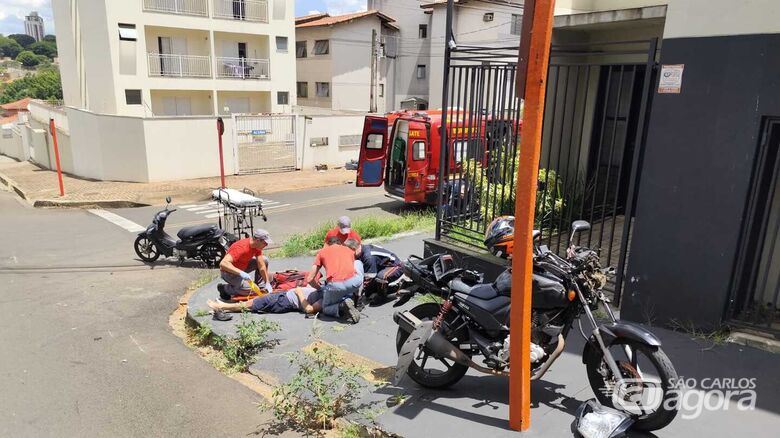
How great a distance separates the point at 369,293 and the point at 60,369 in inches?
139

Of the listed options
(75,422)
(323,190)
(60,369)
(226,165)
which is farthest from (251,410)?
(226,165)

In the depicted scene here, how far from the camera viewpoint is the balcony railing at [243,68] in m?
26.4

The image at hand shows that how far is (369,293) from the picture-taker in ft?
22.7

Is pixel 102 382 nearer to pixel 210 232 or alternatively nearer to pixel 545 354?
pixel 545 354

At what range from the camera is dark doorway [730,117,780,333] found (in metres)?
4.45

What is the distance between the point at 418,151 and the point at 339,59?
2292cm

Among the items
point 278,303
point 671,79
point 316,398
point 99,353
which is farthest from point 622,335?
point 99,353

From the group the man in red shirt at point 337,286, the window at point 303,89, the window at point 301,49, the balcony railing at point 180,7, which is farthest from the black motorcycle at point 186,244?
the window at point 301,49

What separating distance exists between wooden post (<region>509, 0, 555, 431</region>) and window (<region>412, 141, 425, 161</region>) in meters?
10.2

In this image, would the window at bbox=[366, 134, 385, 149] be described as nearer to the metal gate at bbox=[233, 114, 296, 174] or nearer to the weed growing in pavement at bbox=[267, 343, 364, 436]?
the metal gate at bbox=[233, 114, 296, 174]

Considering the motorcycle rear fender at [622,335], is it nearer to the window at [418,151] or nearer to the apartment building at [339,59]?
the window at [418,151]

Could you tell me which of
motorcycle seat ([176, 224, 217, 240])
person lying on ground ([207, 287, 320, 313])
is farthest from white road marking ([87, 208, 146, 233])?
Answer: person lying on ground ([207, 287, 320, 313])

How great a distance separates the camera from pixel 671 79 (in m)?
4.74

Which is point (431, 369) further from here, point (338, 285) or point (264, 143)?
point (264, 143)
